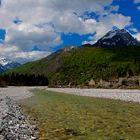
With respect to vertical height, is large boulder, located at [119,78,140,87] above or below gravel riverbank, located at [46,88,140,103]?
above

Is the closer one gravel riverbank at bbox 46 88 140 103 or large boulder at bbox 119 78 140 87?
gravel riverbank at bbox 46 88 140 103

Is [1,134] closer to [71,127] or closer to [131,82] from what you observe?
[71,127]

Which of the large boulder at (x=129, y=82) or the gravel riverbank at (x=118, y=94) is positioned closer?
the gravel riverbank at (x=118, y=94)

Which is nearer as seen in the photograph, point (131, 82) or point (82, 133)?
point (82, 133)

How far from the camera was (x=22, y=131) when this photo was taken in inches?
900

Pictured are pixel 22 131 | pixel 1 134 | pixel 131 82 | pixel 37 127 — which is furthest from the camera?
pixel 131 82

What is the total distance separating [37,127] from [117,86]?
110 meters

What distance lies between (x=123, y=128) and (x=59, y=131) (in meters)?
4.81

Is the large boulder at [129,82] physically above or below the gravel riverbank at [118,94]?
above

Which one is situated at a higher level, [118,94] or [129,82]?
[129,82]

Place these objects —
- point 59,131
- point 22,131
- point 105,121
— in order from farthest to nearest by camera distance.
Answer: point 105,121 < point 59,131 < point 22,131

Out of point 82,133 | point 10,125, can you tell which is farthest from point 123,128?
point 10,125

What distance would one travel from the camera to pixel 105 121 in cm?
3036

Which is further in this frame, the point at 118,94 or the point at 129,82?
the point at 129,82
